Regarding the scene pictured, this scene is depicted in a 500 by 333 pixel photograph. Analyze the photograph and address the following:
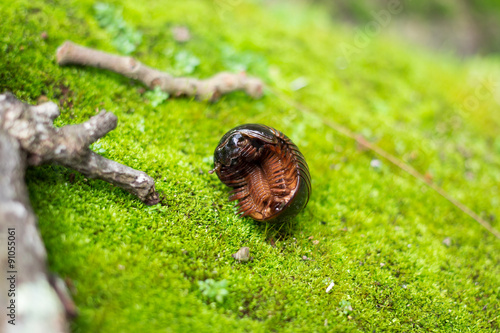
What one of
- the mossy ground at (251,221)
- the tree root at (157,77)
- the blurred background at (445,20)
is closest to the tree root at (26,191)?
the mossy ground at (251,221)

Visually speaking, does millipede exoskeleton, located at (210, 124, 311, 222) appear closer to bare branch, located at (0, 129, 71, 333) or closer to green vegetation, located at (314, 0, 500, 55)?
bare branch, located at (0, 129, 71, 333)

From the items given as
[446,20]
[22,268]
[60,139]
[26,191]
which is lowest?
[446,20]

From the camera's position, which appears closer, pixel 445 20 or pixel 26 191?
pixel 26 191

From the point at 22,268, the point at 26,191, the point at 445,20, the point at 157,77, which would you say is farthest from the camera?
the point at 445,20

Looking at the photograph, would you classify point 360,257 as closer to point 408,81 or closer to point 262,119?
point 262,119

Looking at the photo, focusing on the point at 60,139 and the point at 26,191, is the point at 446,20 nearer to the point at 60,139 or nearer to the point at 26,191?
the point at 60,139

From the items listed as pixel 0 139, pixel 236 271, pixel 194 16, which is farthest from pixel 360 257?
pixel 194 16

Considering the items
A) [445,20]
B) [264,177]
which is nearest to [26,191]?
[264,177]
